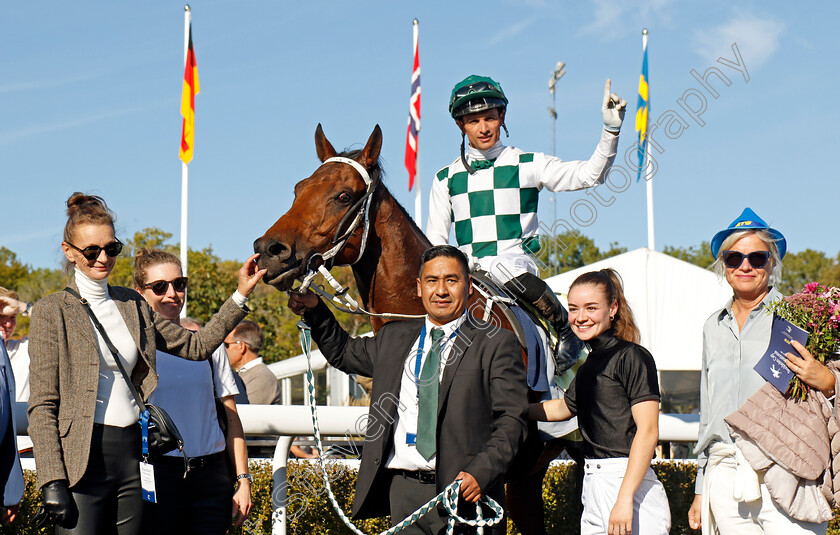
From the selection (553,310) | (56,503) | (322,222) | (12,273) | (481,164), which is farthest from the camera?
(12,273)

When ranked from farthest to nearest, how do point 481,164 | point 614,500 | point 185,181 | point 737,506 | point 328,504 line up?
point 185,181 → point 328,504 → point 481,164 → point 737,506 → point 614,500

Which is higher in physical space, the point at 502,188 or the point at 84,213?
the point at 502,188

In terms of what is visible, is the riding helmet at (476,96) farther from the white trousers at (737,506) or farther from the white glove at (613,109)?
the white trousers at (737,506)

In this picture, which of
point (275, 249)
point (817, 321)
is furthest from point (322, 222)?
point (817, 321)

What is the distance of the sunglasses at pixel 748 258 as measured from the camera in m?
3.31

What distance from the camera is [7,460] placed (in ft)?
10.4

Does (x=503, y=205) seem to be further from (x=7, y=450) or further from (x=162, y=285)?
(x=7, y=450)

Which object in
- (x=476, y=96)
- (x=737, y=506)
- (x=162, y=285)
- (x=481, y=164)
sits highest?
(x=476, y=96)

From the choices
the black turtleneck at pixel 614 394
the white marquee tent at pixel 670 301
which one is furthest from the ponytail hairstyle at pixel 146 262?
the white marquee tent at pixel 670 301

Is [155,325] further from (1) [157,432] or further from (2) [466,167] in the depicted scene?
(2) [466,167]

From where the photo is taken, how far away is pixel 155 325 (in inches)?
129

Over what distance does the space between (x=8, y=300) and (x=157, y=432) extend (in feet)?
6.79

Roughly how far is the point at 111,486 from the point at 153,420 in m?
0.26

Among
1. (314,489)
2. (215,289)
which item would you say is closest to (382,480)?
(314,489)
